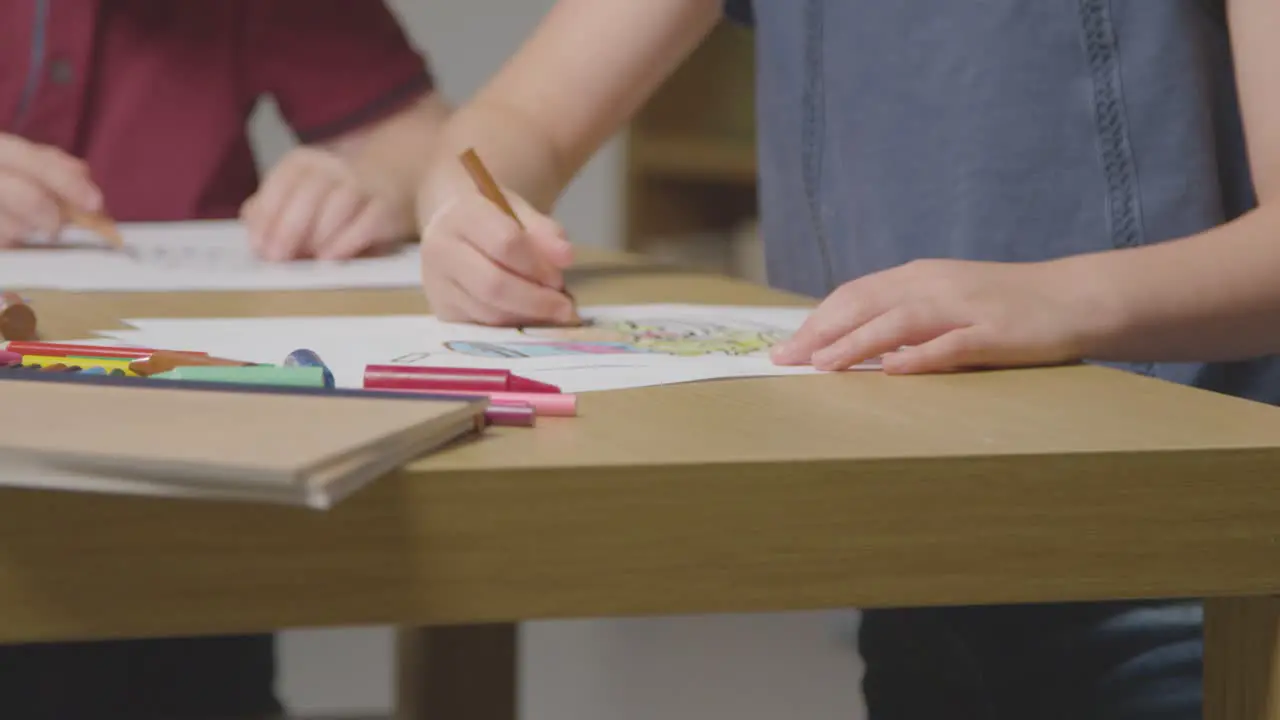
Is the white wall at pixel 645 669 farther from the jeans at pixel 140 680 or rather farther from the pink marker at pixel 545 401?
the pink marker at pixel 545 401

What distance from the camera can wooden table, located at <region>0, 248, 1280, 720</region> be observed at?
1.08 feet

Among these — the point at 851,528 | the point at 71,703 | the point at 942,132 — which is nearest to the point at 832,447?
the point at 851,528

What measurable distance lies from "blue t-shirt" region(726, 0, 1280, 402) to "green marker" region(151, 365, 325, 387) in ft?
1.39

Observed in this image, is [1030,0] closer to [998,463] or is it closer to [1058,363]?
[1058,363]

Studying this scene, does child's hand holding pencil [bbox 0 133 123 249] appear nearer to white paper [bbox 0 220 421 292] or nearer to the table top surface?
white paper [bbox 0 220 421 292]

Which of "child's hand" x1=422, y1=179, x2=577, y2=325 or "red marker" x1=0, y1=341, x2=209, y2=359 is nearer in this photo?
"red marker" x1=0, y1=341, x2=209, y2=359

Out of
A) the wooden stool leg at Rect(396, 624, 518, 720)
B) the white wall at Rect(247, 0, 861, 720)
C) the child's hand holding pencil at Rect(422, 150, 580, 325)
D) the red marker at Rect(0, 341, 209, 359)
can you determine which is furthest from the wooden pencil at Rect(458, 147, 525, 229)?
the white wall at Rect(247, 0, 861, 720)

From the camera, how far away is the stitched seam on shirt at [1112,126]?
28.2 inches

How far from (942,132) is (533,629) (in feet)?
4.06

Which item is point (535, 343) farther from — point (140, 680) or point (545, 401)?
point (140, 680)

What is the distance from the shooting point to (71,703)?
1005 millimetres

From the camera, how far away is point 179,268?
83 cm

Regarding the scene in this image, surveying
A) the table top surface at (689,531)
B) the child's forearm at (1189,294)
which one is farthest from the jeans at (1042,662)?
the table top surface at (689,531)

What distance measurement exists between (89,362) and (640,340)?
0.22m
